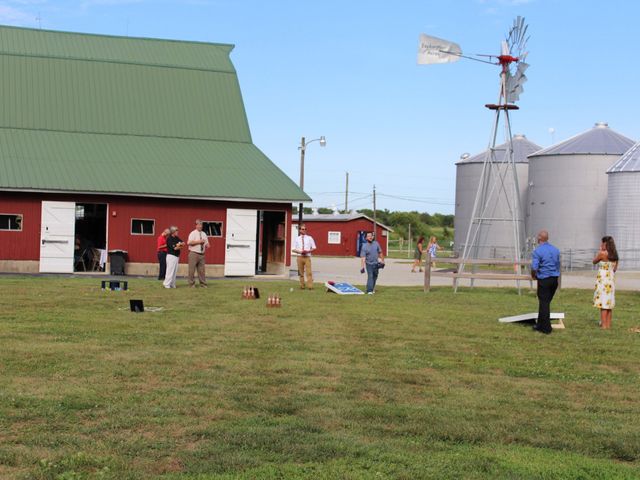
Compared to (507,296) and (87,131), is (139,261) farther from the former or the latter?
(507,296)

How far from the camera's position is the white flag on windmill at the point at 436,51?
28656mm

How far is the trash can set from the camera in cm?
3216

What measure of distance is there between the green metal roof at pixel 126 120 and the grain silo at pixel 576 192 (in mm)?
21506

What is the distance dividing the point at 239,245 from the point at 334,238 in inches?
1562

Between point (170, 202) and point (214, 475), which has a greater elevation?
point (170, 202)

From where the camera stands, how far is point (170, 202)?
33.4 metres

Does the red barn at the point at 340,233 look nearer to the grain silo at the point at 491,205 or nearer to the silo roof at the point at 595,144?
the grain silo at the point at 491,205

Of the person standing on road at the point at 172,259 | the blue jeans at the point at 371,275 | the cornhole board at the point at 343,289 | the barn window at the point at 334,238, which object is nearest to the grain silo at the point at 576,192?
the barn window at the point at 334,238

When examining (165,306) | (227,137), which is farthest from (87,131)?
(165,306)

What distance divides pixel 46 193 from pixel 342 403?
81.6ft

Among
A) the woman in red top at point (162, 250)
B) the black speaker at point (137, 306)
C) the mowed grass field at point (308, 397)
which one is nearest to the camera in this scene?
the mowed grass field at point (308, 397)

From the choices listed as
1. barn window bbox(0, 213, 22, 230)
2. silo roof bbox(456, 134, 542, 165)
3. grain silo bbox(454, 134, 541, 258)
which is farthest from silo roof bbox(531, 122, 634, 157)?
barn window bbox(0, 213, 22, 230)

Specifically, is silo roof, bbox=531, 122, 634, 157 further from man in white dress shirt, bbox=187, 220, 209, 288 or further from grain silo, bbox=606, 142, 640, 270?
man in white dress shirt, bbox=187, 220, 209, 288

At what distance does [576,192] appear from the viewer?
51.9 m
